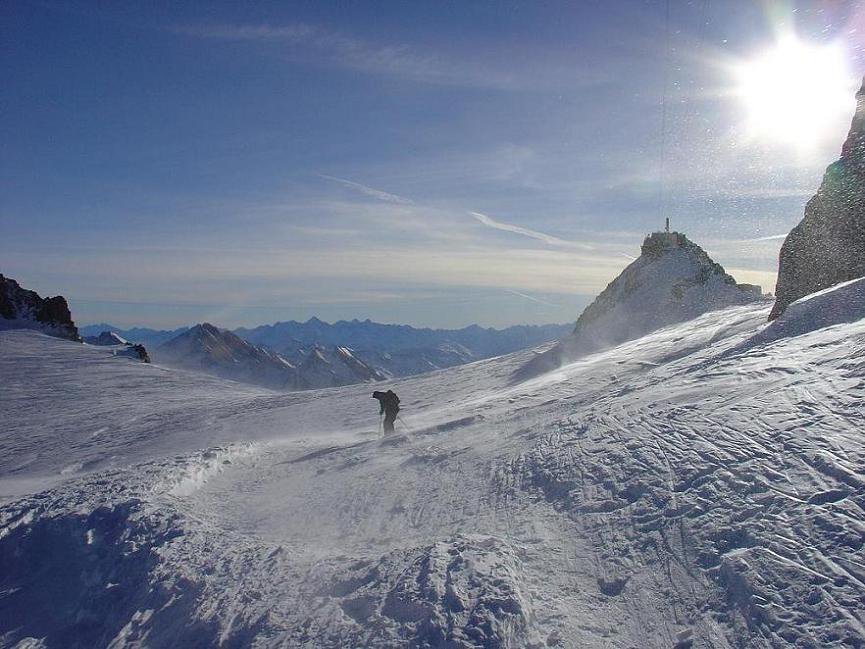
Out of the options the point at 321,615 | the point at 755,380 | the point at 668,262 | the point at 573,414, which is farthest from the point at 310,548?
the point at 668,262

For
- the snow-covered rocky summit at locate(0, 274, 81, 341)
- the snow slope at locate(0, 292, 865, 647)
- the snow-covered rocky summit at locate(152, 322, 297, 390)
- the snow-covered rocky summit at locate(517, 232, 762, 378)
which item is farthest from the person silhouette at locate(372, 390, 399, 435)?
the snow-covered rocky summit at locate(152, 322, 297, 390)

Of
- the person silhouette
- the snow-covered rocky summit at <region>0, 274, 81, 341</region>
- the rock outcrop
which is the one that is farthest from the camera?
the snow-covered rocky summit at <region>0, 274, 81, 341</region>

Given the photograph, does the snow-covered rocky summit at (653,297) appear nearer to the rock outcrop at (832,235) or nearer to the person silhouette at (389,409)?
the rock outcrop at (832,235)

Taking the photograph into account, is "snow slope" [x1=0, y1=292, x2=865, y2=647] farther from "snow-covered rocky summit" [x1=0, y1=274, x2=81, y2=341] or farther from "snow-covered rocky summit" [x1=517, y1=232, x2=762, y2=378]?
"snow-covered rocky summit" [x1=0, y1=274, x2=81, y2=341]

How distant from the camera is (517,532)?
27.7ft

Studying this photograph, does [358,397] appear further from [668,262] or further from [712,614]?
[668,262]

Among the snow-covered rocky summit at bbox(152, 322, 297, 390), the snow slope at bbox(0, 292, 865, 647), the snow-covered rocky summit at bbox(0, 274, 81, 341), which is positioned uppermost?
A: the snow-covered rocky summit at bbox(0, 274, 81, 341)

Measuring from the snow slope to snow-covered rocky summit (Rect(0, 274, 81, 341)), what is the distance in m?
59.0

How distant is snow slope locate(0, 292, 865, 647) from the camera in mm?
6191

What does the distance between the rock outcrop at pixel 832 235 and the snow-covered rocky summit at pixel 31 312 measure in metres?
73.1

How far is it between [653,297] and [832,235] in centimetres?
1896

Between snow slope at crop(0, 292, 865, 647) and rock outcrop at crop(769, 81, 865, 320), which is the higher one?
rock outcrop at crop(769, 81, 865, 320)

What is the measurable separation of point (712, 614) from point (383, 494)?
6.84 metres

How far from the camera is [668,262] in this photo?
42.4m
